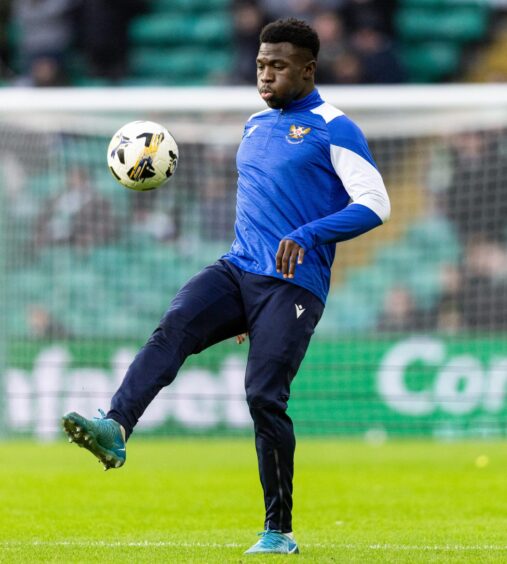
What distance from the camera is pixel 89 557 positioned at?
5.91 metres

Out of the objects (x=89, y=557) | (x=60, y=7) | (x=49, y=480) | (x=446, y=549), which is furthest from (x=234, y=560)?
(x=60, y=7)

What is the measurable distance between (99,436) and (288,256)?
44.2 inches

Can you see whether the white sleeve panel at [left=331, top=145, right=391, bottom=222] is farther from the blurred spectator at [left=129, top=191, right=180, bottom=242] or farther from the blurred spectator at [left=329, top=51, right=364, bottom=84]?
the blurred spectator at [left=329, top=51, right=364, bottom=84]

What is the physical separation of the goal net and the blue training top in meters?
6.93

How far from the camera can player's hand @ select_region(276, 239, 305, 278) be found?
5.76 meters

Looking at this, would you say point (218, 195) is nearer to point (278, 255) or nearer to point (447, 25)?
point (447, 25)

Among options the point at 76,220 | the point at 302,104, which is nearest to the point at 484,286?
the point at 76,220

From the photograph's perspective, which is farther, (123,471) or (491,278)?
(491,278)

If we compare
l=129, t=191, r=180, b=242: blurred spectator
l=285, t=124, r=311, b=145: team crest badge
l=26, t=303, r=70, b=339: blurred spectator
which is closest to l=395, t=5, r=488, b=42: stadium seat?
l=129, t=191, r=180, b=242: blurred spectator

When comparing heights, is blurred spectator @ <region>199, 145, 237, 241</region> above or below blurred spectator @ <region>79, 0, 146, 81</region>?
below

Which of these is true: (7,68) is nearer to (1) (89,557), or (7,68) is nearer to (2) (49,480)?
(2) (49,480)

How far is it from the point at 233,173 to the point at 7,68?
612cm

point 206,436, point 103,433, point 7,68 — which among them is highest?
point 7,68

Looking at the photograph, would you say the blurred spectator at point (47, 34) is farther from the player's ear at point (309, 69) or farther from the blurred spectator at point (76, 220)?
the player's ear at point (309, 69)
